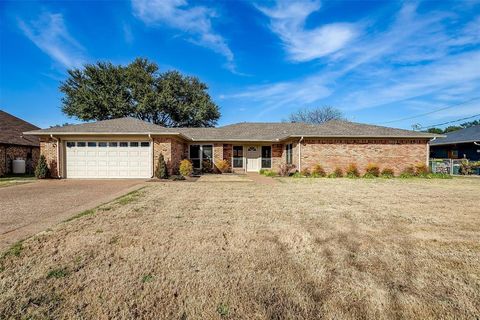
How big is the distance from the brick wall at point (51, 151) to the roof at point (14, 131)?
13.7 ft

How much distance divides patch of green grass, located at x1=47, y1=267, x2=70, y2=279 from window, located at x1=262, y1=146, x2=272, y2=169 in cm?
1669

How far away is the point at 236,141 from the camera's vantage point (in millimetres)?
18234

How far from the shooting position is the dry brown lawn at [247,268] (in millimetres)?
2320

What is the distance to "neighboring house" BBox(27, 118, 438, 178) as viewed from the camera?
46.2 feet

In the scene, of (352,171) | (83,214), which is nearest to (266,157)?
(352,171)

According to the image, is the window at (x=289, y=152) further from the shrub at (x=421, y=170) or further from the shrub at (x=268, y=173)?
the shrub at (x=421, y=170)

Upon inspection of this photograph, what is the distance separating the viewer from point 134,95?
29109mm

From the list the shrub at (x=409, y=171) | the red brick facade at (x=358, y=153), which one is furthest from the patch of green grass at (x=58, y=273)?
the shrub at (x=409, y=171)

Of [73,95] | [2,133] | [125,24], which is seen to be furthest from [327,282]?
[73,95]

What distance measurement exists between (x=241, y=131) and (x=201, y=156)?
4076 mm

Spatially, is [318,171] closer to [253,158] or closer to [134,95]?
[253,158]

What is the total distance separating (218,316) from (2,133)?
22564mm

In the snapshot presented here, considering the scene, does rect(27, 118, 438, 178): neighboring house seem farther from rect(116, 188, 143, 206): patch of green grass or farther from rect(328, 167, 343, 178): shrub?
rect(116, 188, 143, 206): patch of green grass

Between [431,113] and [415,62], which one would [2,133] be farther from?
[431,113]
